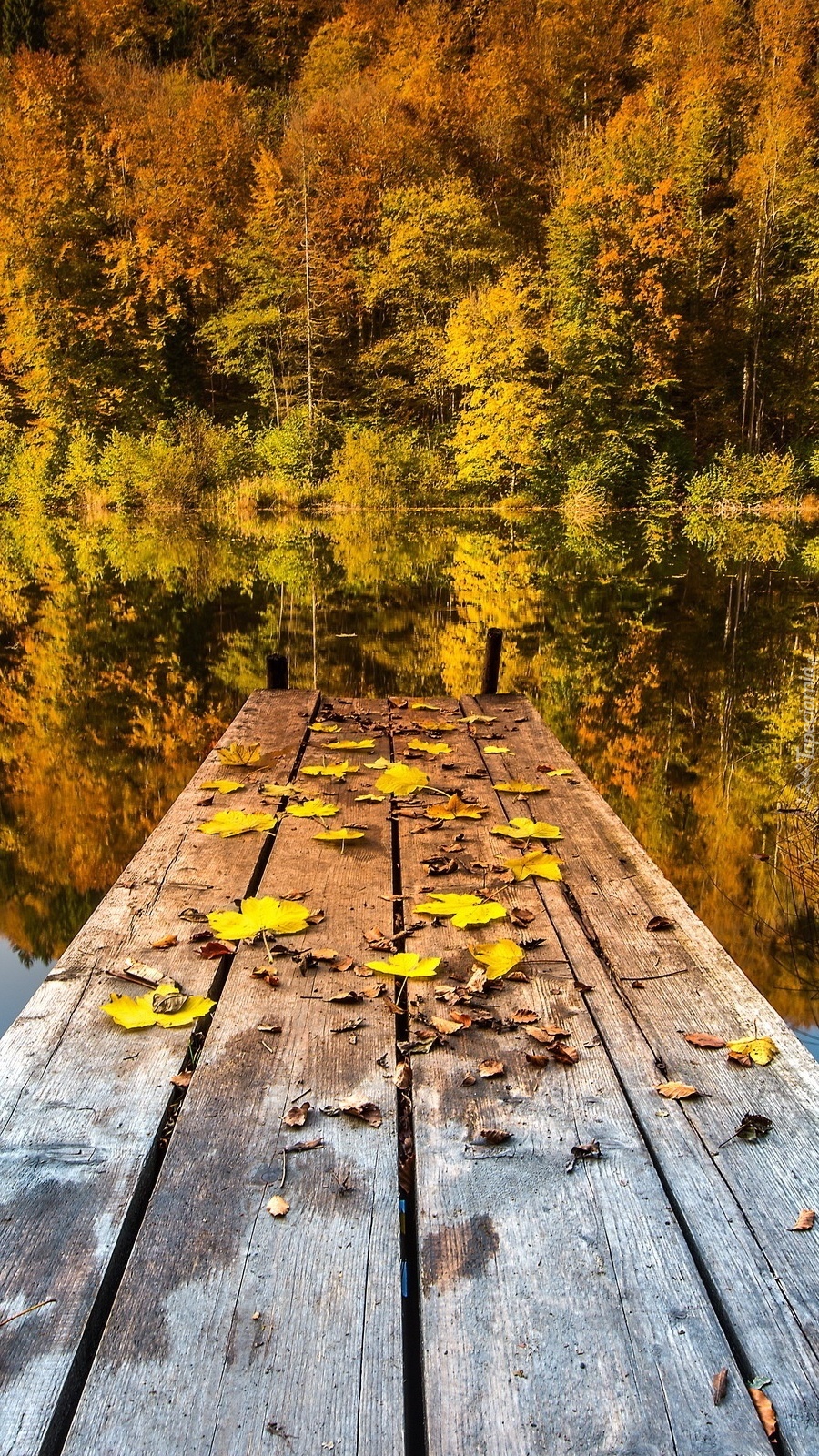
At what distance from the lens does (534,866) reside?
9.75ft

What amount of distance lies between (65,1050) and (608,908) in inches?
56.0

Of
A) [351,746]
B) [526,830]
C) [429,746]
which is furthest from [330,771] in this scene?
[526,830]

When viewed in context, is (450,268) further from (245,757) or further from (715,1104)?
(715,1104)

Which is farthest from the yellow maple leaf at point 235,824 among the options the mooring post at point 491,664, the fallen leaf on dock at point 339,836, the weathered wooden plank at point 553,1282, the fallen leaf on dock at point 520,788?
the mooring post at point 491,664

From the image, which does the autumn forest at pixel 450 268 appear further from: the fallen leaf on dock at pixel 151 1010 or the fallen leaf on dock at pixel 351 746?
the fallen leaf on dock at pixel 151 1010

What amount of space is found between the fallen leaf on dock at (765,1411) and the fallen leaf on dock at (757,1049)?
795mm

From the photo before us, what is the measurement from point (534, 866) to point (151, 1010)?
1.23m

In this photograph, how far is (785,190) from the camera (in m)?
23.9

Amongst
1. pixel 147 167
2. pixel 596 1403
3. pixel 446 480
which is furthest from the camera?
pixel 147 167

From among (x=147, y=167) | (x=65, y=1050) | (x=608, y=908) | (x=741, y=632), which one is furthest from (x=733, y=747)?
(x=147, y=167)

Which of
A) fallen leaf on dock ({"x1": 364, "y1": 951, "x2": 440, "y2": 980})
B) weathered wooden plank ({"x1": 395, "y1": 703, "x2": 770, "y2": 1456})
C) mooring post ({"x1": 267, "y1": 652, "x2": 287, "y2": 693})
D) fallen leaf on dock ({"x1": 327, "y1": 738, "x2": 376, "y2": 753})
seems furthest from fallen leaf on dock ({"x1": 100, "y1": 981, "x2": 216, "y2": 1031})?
mooring post ({"x1": 267, "y1": 652, "x2": 287, "y2": 693})

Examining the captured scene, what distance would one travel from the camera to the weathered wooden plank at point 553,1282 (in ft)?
4.04

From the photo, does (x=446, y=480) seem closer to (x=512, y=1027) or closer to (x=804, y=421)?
(x=804, y=421)

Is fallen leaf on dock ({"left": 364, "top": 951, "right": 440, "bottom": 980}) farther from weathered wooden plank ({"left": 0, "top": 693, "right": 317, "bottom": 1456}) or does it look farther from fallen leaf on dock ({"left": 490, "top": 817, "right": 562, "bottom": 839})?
fallen leaf on dock ({"left": 490, "top": 817, "right": 562, "bottom": 839})
